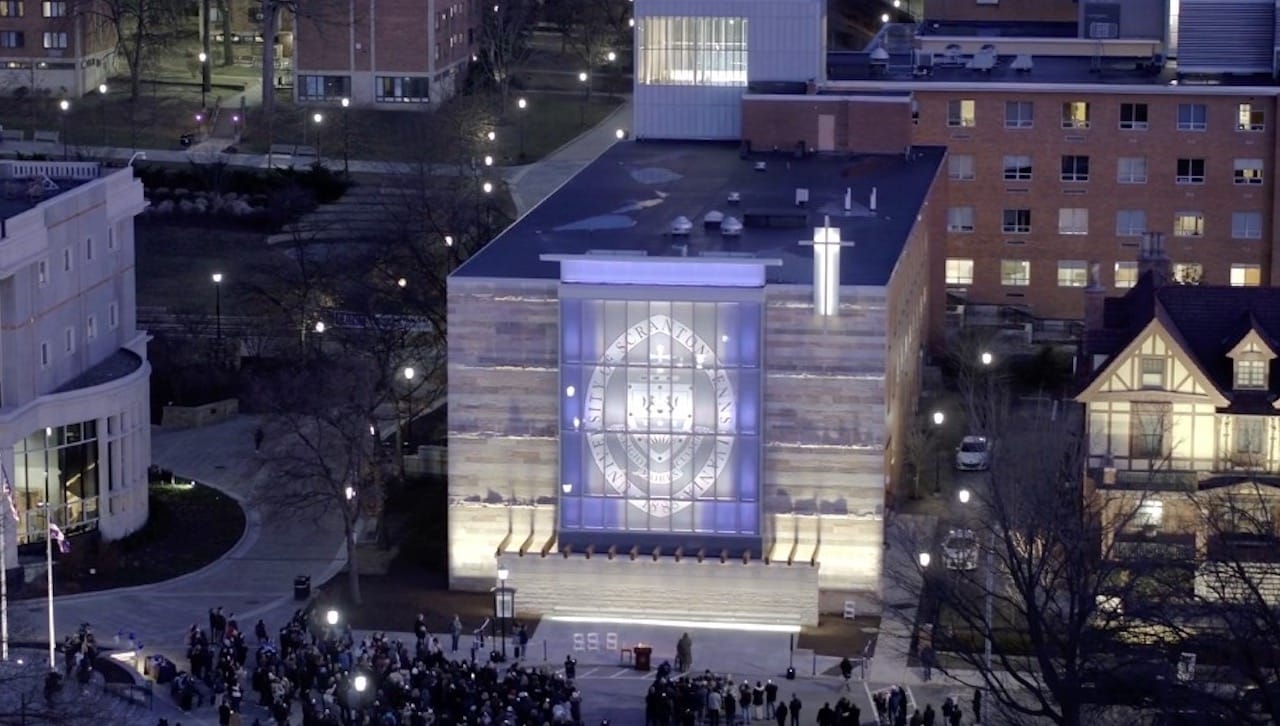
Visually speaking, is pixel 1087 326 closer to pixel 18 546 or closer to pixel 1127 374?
pixel 1127 374

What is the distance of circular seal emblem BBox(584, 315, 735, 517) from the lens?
290ft

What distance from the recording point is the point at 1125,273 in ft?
400

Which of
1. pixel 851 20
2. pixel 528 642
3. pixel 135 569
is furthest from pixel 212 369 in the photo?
pixel 851 20

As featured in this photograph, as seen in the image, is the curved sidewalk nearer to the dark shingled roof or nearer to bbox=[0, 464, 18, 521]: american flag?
bbox=[0, 464, 18, 521]: american flag

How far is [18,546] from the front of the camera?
9181 centimetres

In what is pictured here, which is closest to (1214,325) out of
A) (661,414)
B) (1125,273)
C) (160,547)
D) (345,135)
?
(661,414)

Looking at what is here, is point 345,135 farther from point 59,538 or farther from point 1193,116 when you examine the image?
point 59,538

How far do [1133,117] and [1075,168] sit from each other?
105 inches

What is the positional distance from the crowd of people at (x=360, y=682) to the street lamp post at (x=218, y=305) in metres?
32.8

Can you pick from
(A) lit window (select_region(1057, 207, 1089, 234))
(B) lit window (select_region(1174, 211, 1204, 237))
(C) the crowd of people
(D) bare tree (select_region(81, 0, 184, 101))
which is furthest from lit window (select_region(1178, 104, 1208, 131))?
(D) bare tree (select_region(81, 0, 184, 101))

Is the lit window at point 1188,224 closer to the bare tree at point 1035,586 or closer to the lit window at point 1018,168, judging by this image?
the lit window at point 1018,168

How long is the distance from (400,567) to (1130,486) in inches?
758

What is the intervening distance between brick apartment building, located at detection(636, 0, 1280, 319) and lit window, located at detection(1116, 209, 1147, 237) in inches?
1.9

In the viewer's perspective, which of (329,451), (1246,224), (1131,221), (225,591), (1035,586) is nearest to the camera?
(1035,586)
